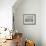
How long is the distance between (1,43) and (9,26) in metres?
0.95

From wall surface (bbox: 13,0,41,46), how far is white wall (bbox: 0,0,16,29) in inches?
38.3

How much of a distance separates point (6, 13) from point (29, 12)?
4.33 feet

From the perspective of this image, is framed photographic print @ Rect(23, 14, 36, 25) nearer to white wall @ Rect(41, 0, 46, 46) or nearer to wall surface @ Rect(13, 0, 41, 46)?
wall surface @ Rect(13, 0, 41, 46)

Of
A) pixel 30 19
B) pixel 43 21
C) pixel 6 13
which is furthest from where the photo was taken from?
pixel 30 19

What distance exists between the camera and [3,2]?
4.17 metres

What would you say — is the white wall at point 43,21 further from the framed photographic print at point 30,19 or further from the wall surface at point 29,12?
the framed photographic print at point 30,19

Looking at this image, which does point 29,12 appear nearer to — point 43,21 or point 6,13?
point 43,21

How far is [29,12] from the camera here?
16.9 ft

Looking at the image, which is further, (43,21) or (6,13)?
(43,21)

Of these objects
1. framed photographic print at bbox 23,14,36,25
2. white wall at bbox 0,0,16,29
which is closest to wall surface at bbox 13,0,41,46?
framed photographic print at bbox 23,14,36,25

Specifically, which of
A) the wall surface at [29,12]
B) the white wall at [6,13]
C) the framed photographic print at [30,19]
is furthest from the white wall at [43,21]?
the white wall at [6,13]

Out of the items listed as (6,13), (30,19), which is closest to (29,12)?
(30,19)

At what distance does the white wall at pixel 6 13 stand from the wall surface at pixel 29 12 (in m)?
0.97

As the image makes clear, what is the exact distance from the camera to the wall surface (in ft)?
16.9
